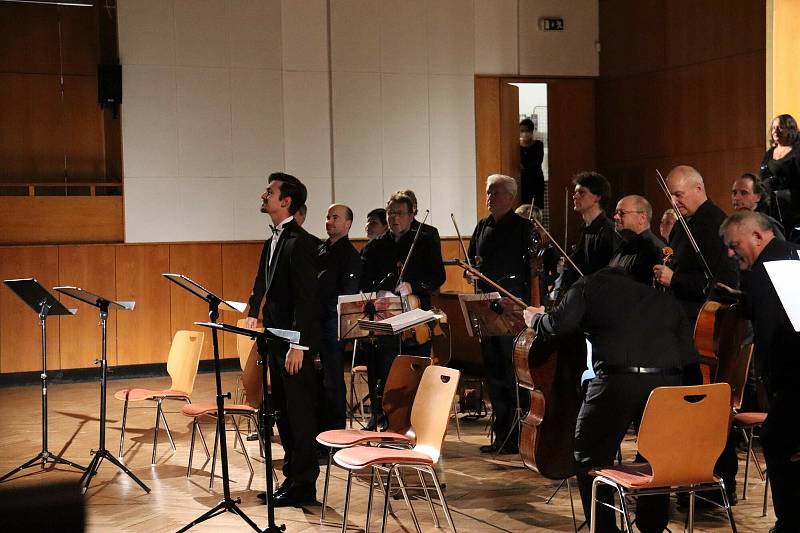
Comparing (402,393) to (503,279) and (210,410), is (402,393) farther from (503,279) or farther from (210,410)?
(503,279)

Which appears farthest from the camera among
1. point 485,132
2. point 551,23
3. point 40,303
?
point 551,23

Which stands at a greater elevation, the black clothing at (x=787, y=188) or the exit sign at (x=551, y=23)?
the exit sign at (x=551, y=23)

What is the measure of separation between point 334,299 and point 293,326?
141 centimetres

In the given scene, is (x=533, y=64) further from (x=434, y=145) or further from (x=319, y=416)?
(x=319, y=416)

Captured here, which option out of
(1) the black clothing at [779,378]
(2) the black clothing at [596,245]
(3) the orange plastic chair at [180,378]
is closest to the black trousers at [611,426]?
(1) the black clothing at [779,378]

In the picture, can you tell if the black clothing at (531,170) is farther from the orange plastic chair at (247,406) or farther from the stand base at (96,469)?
the stand base at (96,469)

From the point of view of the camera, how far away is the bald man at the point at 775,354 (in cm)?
380

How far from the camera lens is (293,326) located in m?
5.12

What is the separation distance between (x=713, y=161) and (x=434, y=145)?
306cm

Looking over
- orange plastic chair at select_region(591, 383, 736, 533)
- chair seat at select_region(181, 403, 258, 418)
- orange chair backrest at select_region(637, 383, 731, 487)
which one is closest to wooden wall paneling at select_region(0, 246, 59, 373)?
chair seat at select_region(181, 403, 258, 418)

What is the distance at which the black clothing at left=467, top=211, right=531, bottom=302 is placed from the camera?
20.8 ft

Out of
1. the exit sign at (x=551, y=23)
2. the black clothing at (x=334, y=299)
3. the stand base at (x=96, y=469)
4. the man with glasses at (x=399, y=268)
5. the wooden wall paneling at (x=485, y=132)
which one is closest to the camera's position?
the stand base at (x=96, y=469)

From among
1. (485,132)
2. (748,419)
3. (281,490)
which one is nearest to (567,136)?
(485,132)

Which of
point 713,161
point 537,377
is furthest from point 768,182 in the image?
point 537,377
